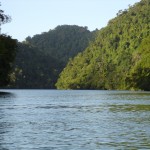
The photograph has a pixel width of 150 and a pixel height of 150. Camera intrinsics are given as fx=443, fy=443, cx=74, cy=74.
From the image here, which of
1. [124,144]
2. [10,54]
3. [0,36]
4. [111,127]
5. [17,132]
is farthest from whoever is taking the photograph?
[10,54]

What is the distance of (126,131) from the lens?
102 feet

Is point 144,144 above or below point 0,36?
below

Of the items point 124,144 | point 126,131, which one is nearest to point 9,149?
point 124,144

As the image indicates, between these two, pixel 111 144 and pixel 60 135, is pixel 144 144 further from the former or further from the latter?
pixel 60 135

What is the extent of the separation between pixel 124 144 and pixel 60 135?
17.4 ft

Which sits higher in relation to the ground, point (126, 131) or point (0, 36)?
point (0, 36)

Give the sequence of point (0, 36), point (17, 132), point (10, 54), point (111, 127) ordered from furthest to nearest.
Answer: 1. point (10, 54)
2. point (0, 36)
3. point (111, 127)
4. point (17, 132)

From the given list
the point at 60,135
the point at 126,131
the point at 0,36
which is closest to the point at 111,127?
the point at 126,131

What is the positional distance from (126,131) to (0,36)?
79286 millimetres

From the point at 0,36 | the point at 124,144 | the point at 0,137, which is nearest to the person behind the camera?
the point at 124,144

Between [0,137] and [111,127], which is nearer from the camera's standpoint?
[0,137]

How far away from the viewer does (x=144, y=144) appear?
25.1m

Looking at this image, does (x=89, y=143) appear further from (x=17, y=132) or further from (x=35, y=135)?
(x=17, y=132)

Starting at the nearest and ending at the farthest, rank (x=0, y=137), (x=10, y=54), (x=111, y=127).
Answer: (x=0, y=137) → (x=111, y=127) → (x=10, y=54)
